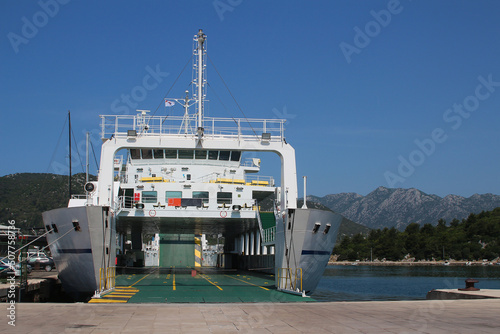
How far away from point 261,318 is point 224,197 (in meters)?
15.3

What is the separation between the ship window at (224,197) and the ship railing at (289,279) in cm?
838

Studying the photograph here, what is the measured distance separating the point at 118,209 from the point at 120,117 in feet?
12.3

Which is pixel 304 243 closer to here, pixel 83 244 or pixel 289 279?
pixel 289 279

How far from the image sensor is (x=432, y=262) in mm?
102062

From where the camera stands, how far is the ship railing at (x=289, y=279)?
16.2 metres

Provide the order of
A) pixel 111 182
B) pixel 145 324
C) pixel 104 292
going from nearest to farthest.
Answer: pixel 145 324, pixel 104 292, pixel 111 182

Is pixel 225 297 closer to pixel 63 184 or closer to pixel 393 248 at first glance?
pixel 393 248

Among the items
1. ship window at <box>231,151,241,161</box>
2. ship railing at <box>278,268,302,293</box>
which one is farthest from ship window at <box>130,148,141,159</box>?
ship railing at <box>278,268,302,293</box>

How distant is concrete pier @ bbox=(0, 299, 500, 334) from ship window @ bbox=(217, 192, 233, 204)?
1265 centimetres

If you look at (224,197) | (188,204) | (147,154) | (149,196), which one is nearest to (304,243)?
(188,204)

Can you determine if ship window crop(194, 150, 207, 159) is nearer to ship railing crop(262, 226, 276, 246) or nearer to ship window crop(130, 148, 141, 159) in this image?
ship window crop(130, 148, 141, 159)

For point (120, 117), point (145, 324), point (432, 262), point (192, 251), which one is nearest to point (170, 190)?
point (120, 117)

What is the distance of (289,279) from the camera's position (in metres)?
16.8

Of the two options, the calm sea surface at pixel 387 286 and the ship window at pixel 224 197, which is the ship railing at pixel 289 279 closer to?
the ship window at pixel 224 197
